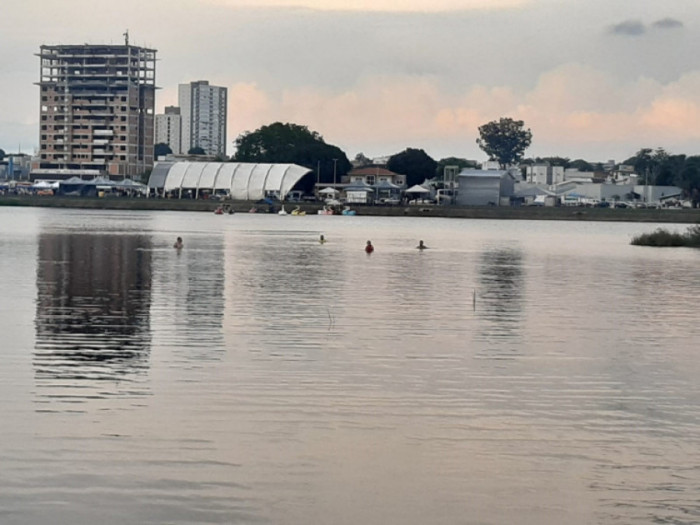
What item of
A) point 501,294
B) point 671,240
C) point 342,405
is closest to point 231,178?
point 671,240

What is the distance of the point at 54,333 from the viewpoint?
2681 cm

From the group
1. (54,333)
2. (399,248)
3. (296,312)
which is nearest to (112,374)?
(54,333)

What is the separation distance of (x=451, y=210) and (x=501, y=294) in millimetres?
130416

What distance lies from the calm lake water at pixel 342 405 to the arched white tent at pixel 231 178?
13921cm

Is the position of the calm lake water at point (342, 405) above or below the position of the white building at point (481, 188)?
below

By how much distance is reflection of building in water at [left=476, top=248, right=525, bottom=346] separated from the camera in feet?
102

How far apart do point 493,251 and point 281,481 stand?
2361 inches

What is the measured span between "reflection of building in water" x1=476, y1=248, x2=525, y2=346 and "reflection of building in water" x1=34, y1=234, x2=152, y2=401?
30.1ft

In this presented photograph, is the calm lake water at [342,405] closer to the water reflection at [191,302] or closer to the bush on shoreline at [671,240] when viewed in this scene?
the water reflection at [191,302]

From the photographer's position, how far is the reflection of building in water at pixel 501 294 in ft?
102

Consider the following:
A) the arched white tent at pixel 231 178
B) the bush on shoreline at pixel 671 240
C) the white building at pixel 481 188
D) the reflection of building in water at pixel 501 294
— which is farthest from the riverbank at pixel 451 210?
the reflection of building in water at pixel 501 294

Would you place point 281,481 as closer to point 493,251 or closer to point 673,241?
A: point 493,251

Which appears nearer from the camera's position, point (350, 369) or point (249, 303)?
point (350, 369)

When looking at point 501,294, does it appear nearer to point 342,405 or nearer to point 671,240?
point 342,405
